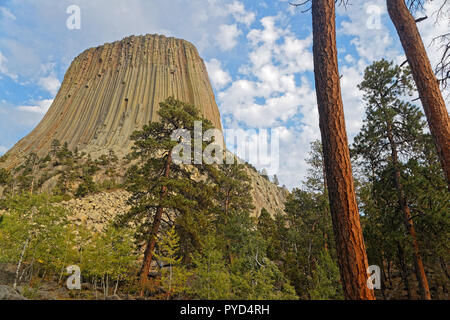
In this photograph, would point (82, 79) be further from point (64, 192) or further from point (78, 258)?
point (78, 258)

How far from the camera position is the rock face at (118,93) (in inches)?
1793

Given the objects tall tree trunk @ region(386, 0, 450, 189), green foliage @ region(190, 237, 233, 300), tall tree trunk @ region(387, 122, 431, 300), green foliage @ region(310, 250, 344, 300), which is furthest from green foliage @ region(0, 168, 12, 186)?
tall tree trunk @ region(386, 0, 450, 189)

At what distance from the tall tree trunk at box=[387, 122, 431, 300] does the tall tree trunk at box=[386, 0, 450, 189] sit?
16.3 ft

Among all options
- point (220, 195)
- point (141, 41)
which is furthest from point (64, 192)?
point (141, 41)

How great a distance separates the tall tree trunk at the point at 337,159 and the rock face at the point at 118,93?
40.5 m

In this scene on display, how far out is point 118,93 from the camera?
169 ft

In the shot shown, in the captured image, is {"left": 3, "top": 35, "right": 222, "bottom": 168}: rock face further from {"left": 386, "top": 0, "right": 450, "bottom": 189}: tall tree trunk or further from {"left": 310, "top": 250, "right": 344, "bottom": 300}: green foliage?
{"left": 386, "top": 0, "right": 450, "bottom": 189}: tall tree trunk

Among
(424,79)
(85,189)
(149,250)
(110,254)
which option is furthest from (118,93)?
(424,79)

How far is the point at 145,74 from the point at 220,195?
4700 centimetres

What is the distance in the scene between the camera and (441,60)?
441cm

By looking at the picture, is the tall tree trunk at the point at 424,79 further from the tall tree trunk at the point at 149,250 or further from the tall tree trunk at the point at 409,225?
the tall tree trunk at the point at 149,250

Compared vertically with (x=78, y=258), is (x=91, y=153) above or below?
→ above

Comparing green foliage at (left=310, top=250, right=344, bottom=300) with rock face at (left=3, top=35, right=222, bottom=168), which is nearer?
green foliage at (left=310, top=250, right=344, bottom=300)

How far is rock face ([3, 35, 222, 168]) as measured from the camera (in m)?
45.5
